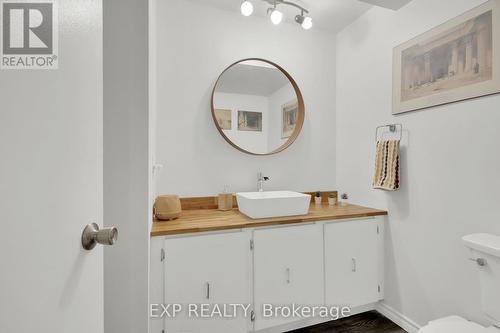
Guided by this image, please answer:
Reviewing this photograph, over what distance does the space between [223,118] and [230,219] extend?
34.2 inches

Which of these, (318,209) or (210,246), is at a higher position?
(318,209)

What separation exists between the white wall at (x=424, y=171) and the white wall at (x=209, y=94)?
25 cm

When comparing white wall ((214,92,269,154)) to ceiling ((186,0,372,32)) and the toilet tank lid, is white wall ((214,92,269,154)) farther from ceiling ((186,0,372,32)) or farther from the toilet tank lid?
the toilet tank lid

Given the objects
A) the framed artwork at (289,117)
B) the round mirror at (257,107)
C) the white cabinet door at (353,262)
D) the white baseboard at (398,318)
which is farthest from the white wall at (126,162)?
the white baseboard at (398,318)

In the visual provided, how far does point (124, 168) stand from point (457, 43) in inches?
76.8

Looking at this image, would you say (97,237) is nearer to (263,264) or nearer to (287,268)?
(263,264)

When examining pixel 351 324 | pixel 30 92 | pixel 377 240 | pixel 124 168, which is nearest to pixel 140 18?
pixel 124 168

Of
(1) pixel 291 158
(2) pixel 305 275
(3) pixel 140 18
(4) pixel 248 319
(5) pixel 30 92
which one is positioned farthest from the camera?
(1) pixel 291 158

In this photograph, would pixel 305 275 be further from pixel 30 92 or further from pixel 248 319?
pixel 30 92

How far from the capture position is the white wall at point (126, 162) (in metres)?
1.11

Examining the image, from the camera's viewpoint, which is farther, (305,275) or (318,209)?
(318,209)

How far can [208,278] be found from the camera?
145 cm

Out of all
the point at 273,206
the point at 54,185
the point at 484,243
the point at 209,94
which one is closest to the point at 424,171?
the point at 484,243

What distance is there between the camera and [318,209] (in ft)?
6.57
